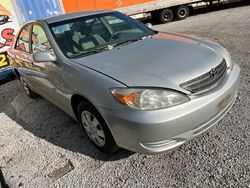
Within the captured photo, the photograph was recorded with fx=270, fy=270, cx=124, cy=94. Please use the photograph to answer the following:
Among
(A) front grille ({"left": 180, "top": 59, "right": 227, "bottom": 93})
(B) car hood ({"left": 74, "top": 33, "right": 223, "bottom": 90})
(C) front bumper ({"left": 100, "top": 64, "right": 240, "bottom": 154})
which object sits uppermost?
(B) car hood ({"left": 74, "top": 33, "right": 223, "bottom": 90})

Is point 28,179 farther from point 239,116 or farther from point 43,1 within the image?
point 43,1

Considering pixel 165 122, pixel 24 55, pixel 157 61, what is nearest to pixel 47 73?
pixel 24 55

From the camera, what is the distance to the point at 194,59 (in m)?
2.81

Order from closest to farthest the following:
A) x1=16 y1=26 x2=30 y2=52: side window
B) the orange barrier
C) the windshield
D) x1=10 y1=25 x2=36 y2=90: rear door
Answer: the windshield
x1=10 y1=25 x2=36 y2=90: rear door
x1=16 y1=26 x2=30 y2=52: side window
the orange barrier

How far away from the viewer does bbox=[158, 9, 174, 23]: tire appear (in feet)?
40.8

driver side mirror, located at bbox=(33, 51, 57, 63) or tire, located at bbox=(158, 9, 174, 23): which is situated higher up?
driver side mirror, located at bbox=(33, 51, 57, 63)

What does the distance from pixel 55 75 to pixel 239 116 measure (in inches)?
94.4

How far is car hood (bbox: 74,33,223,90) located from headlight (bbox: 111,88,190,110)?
0.07 metres

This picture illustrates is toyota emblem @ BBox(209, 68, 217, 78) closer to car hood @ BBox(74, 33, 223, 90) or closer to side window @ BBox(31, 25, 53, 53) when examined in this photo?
car hood @ BBox(74, 33, 223, 90)

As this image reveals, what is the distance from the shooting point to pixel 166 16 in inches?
497

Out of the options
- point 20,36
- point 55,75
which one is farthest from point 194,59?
point 20,36

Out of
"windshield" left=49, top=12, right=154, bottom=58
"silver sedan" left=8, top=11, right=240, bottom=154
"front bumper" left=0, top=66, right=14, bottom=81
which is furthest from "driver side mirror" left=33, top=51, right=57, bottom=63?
"front bumper" left=0, top=66, right=14, bottom=81

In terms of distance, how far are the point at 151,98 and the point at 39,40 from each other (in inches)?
89.2

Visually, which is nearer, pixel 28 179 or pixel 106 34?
pixel 28 179
